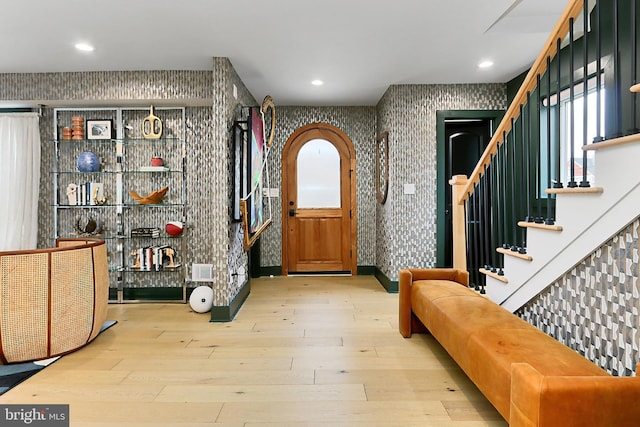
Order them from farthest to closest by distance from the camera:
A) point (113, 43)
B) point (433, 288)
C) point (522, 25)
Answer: point (113, 43) < point (522, 25) < point (433, 288)

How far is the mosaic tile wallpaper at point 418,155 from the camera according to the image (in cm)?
490

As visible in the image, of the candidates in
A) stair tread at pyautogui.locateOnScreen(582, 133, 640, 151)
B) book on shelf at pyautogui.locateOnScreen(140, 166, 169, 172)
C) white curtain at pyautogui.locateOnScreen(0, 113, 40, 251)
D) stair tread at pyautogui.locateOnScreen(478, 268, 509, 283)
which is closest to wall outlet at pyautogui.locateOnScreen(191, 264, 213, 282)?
book on shelf at pyautogui.locateOnScreen(140, 166, 169, 172)

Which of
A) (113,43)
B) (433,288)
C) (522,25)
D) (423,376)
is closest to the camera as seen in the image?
(423,376)

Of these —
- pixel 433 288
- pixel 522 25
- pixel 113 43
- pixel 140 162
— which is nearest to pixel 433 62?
pixel 522 25

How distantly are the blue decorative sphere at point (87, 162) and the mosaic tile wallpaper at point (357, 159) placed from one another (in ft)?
7.70

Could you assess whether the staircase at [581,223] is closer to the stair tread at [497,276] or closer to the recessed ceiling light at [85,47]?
the stair tread at [497,276]

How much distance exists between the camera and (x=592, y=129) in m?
3.62

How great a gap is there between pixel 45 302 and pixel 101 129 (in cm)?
243

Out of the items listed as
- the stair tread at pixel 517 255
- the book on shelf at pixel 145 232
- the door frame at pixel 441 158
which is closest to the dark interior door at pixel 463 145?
the door frame at pixel 441 158

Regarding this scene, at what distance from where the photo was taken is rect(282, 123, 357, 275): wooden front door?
6.05m

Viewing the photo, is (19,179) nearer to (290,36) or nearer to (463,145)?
(290,36)

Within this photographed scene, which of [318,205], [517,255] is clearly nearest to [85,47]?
[318,205]

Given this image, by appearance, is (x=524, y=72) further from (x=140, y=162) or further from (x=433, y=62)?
(x=140, y=162)

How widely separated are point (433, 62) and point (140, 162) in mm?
3432
